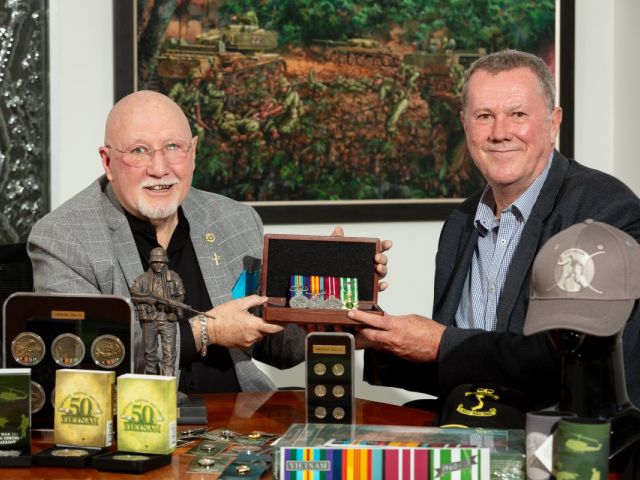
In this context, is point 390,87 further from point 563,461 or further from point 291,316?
point 563,461

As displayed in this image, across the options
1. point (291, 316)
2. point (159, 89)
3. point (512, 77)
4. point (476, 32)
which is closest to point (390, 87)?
point (476, 32)

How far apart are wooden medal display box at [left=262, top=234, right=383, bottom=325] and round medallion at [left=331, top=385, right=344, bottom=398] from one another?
1.62 feet

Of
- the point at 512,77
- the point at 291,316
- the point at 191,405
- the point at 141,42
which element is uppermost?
the point at 141,42

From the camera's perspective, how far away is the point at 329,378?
8.23ft

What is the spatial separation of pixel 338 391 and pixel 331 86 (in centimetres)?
247

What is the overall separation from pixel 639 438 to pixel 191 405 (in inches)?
46.7

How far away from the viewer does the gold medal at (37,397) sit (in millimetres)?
2457

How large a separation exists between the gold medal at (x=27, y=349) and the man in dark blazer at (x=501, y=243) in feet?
2.82

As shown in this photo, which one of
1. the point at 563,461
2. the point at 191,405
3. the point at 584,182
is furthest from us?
the point at 584,182

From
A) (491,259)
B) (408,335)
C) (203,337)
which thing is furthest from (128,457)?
(491,259)

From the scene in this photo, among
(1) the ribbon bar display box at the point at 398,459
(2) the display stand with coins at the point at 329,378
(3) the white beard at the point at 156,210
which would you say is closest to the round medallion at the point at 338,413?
(2) the display stand with coins at the point at 329,378

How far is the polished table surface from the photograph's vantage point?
84.9 inches

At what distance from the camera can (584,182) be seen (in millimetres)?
2975

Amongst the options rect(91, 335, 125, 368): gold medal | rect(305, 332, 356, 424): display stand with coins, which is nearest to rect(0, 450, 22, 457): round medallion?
rect(91, 335, 125, 368): gold medal
